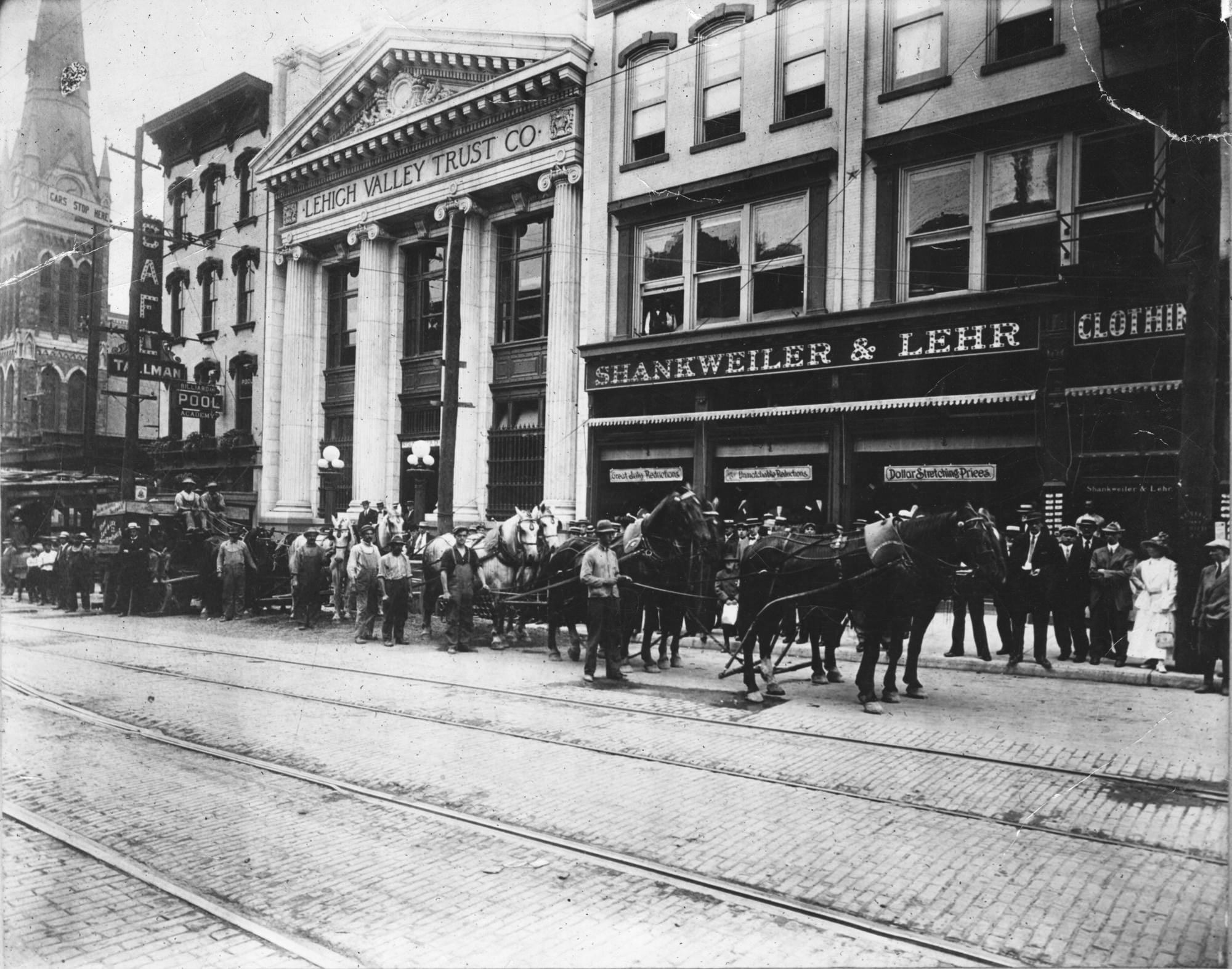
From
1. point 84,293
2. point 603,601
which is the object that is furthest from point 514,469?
point 84,293

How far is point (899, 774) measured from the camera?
6395mm

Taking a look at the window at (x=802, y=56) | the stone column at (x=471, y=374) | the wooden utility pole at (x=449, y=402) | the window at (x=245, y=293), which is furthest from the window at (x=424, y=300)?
the window at (x=802, y=56)

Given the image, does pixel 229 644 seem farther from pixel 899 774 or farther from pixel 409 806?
pixel 899 774

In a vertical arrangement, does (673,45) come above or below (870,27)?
above

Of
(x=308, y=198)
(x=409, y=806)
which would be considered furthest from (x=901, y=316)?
(x=308, y=198)

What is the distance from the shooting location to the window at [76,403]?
288 inches

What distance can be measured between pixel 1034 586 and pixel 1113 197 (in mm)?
5791

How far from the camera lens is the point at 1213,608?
22.6 feet

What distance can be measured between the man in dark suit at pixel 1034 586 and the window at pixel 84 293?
11.3 meters

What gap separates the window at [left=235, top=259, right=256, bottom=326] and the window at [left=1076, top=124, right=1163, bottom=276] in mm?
19990

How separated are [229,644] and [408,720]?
6.43 meters

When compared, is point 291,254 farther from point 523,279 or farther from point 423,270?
point 523,279

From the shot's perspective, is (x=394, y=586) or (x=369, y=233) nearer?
(x=394, y=586)

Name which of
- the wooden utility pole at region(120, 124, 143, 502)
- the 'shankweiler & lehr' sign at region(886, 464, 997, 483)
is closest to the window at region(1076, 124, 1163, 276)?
the 'shankweiler & lehr' sign at region(886, 464, 997, 483)
